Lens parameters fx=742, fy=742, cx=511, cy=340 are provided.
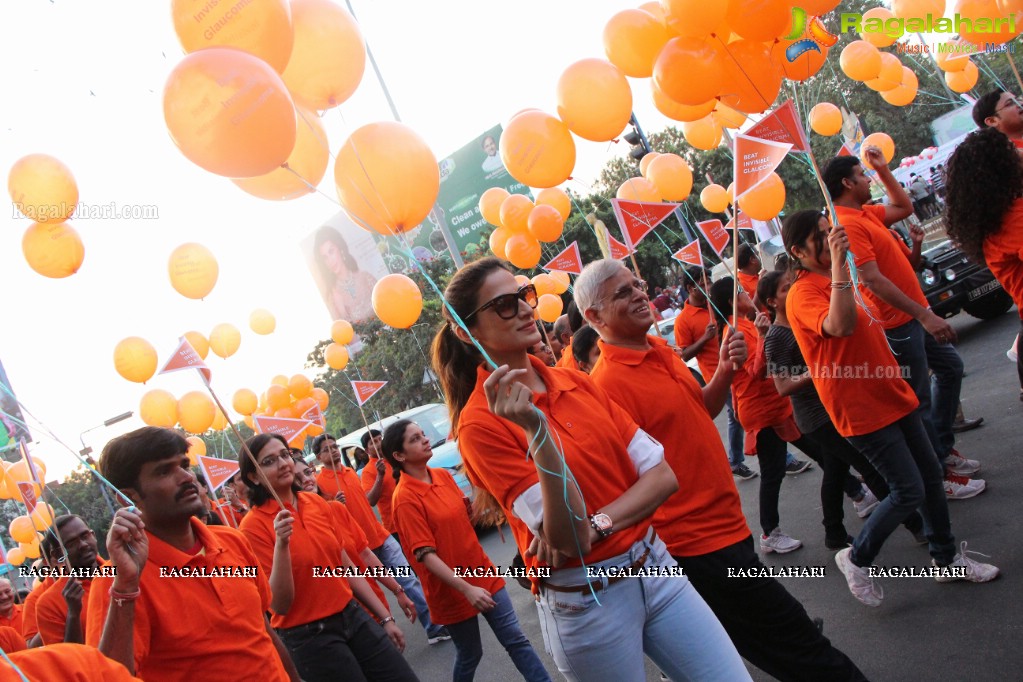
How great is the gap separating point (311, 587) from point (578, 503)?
2.13 metres

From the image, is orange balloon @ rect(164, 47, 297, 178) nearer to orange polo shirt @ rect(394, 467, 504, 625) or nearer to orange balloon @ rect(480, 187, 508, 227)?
orange polo shirt @ rect(394, 467, 504, 625)

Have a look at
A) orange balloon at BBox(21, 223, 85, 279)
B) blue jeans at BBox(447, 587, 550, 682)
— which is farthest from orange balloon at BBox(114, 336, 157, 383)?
blue jeans at BBox(447, 587, 550, 682)

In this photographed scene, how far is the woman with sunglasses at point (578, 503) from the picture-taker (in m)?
2.00

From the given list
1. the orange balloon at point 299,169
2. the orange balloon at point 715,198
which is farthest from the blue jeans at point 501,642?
the orange balloon at point 715,198

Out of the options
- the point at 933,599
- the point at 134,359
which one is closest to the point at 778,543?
the point at 933,599

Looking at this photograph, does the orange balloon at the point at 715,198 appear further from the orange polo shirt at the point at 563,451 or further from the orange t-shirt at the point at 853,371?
the orange polo shirt at the point at 563,451

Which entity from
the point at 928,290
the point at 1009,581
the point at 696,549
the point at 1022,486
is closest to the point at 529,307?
the point at 696,549

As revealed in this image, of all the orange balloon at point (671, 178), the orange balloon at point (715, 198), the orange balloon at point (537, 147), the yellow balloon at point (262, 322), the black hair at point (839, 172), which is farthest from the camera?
the yellow balloon at point (262, 322)

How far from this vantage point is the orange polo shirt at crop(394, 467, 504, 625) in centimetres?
401

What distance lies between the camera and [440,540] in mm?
4070

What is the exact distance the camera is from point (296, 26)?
349 centimetres

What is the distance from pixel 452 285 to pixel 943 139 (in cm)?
2882

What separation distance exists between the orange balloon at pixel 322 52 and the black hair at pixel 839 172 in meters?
2.80

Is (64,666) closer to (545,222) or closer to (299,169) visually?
(299,169)
